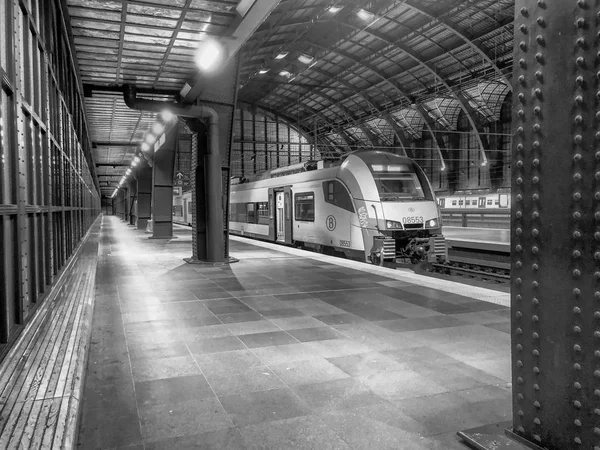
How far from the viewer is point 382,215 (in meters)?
12.5

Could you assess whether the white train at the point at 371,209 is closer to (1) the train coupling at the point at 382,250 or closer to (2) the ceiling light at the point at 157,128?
(1) the train coupling at the point at 382,250

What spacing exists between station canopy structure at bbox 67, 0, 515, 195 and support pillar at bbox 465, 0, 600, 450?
574cm

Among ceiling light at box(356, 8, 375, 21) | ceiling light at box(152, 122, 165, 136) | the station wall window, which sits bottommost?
the station wall window

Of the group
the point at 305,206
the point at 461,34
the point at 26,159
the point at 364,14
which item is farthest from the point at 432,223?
the point at 461,34

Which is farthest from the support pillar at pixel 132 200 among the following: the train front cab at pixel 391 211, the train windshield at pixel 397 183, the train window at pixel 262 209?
the train windshield at pixel 397 183

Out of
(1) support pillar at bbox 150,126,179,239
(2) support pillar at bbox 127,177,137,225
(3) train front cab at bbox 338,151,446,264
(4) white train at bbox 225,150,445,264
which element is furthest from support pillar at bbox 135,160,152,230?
(3) train front cab at bbox 338,151,446,264

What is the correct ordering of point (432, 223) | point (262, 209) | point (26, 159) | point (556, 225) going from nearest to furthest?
point (556, 225) → point (26, 159) → point (432, 223) → point (262, 209)

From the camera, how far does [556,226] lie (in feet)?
8.14

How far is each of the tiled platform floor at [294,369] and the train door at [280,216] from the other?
33.5ft

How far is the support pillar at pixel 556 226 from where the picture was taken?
7.57 feet

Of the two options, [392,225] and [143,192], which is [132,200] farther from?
[392,225]

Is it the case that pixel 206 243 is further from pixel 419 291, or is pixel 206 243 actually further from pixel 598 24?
pixel 598 24

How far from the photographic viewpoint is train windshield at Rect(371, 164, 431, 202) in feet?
42.5

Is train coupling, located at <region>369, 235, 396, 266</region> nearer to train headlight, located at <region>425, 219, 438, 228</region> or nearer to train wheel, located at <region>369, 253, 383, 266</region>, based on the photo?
train wheel, located at <region>369, 253, 383, 266</region>
